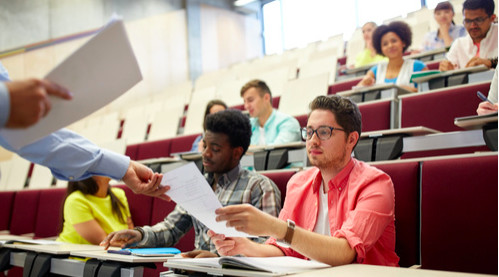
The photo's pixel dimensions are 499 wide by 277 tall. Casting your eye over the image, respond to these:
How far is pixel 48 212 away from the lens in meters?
1.74

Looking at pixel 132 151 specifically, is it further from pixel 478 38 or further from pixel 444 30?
pixel 444 30

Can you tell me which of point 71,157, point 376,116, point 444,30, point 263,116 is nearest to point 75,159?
point 71,157

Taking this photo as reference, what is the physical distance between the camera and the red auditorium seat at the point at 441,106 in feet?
4.22

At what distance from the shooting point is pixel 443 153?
4.26 ft

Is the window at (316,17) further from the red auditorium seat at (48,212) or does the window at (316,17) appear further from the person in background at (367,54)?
the red auditorium seat at (48,212)

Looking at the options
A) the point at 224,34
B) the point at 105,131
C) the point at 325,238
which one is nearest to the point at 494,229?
the point at 325,238

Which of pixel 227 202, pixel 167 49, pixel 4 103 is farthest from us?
pixel 167 49

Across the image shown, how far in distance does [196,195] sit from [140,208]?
0.82 metres

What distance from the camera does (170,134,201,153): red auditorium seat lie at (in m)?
2.12

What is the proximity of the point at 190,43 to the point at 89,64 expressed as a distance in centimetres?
476

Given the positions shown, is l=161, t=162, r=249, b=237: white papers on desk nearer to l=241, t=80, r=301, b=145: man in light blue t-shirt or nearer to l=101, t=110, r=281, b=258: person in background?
l=101, t=110, r=281, b=258: person in background

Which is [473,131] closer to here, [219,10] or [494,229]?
[494,229]

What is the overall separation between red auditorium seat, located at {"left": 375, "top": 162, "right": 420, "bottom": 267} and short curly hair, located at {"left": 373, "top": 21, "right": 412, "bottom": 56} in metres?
1.25

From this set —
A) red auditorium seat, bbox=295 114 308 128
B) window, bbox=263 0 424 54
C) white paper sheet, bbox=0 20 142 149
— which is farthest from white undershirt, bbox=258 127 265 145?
window, bbox=263 0 424 54
